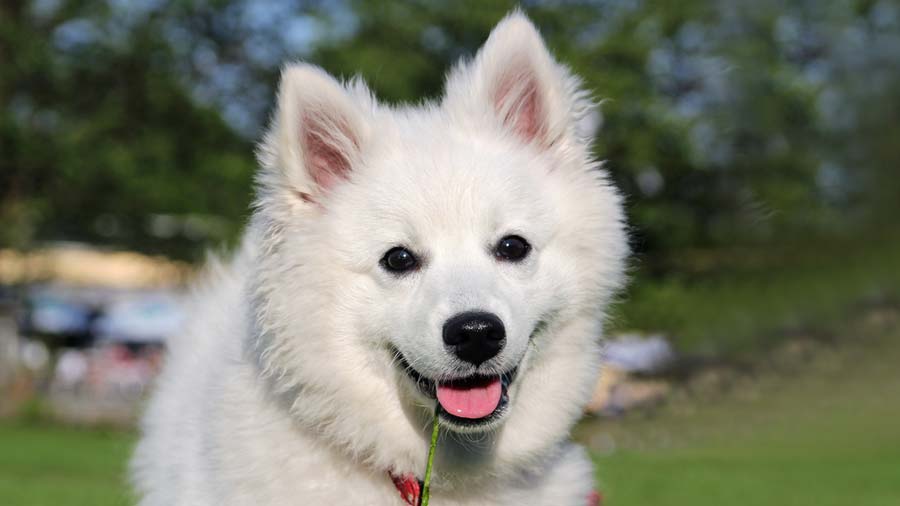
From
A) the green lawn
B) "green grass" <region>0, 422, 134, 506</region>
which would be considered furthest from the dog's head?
the green lawn

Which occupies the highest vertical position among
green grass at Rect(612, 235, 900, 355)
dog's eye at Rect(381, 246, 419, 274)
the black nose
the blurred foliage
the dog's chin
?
the blurred foliage

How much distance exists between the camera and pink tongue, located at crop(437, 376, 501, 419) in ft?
12.8

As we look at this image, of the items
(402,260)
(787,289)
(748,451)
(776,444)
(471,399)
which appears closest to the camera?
(471,399)

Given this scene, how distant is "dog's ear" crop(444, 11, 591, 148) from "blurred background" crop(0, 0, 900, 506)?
1.50 feet

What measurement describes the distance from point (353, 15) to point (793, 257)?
2221 centimetres

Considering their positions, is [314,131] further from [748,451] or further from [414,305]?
[748,451]

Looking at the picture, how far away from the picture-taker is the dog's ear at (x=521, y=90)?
4.34 meters

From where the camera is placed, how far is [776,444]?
13.5m

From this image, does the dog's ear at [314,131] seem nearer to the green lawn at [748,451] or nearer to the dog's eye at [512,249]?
the dog's eye at [512,249]

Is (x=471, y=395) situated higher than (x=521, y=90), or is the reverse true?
(x=521, y=90)

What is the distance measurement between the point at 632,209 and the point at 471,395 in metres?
1.30

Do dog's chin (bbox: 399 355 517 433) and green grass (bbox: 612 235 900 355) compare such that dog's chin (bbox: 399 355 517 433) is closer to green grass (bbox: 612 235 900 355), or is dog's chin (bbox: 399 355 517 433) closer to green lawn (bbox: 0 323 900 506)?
green grass (bbox: 612 235 900 355)

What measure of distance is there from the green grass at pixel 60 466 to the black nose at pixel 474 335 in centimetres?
230

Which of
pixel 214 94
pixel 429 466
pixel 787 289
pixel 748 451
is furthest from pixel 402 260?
pixel 214 94
